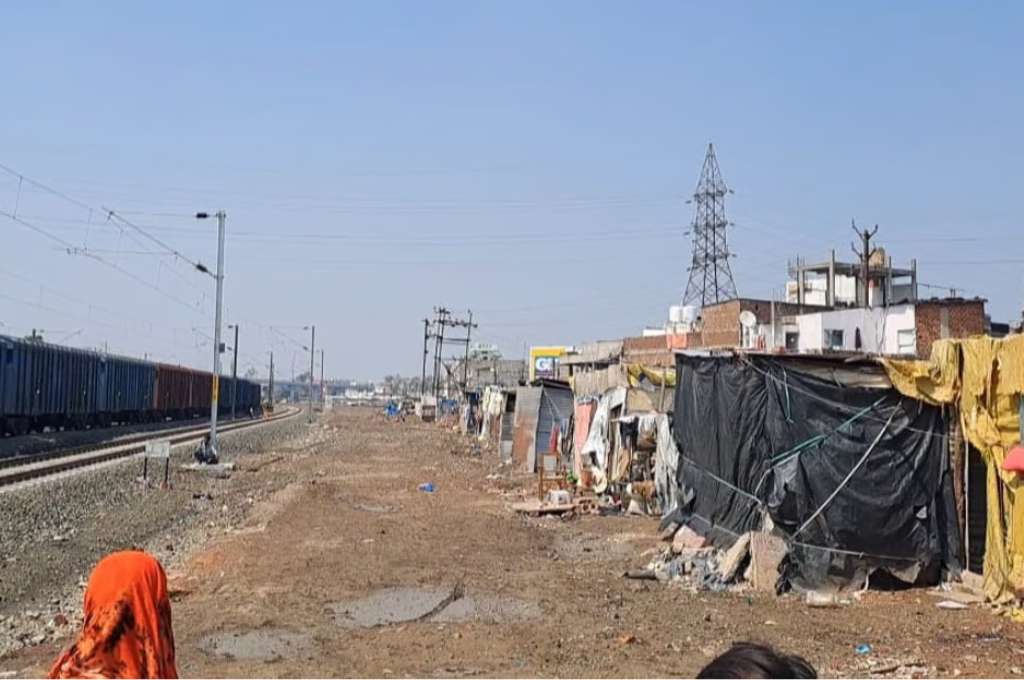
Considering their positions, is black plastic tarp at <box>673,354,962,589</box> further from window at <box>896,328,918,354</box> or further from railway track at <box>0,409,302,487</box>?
window at <box>896,328,918,354</box>

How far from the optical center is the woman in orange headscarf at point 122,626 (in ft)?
12.2

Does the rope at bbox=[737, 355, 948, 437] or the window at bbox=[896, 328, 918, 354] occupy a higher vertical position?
the window at bbox=[896, 328, 918, 354]

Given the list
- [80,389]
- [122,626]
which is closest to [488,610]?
[122,626]

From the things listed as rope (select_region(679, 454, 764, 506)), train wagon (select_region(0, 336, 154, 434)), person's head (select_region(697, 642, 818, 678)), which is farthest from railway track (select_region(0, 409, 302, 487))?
person's head (select_region(697, 642, 818, 678))

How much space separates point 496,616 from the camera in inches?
409

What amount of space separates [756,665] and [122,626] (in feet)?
8.74

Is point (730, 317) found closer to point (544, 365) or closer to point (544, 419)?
point (544, 419)

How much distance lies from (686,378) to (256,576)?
304 inches

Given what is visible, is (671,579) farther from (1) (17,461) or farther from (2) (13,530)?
(1) (17,461)

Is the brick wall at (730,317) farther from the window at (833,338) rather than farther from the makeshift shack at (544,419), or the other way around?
the makeshift shack at (544,419)

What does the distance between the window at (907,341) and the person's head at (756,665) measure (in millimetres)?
38063

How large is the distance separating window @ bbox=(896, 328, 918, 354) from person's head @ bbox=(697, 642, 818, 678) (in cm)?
3806

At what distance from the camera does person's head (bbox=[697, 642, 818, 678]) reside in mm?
1994

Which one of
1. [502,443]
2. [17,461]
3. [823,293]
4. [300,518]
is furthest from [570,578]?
[823,293]
